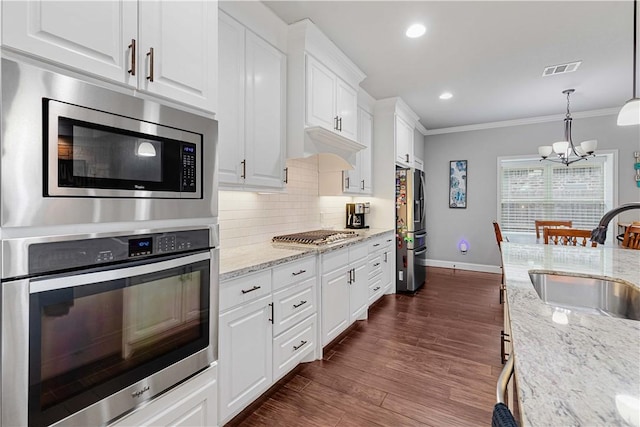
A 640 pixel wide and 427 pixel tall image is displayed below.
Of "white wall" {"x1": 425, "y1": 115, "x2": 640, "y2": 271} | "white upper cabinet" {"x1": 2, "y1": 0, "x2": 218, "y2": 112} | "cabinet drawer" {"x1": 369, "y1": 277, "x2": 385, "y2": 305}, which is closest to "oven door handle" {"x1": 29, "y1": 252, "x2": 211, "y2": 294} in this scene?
"white upper cabinet" {"x1": 2, "y1": 0, "x2": 218, "y2": 112}

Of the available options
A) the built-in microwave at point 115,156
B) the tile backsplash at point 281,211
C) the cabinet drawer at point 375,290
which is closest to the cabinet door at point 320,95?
the tile backsplash at point 281,211

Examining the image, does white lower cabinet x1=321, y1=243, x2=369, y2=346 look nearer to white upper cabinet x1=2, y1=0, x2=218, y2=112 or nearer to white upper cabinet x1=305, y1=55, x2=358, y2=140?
white upper cabinet x1=305, y1=55, x2=358, y2=140

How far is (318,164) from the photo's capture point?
3516 mm

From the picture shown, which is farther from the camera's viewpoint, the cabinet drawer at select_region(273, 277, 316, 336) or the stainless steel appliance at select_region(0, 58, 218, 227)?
the cabinet drawer at select_region(273, 277, 316, 336)

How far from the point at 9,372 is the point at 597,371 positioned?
1426 mm

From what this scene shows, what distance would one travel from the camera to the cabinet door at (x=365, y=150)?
4074 millimetres

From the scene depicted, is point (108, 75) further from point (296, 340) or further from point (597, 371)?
point (296, 340)

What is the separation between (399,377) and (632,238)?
248cm

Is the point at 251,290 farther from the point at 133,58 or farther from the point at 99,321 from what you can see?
the point at 133,58

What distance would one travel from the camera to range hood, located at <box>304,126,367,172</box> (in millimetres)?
2615

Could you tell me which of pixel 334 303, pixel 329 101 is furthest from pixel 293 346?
pixel 329 101

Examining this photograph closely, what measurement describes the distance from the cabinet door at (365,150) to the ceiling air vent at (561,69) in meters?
2.06

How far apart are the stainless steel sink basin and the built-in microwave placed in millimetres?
1730

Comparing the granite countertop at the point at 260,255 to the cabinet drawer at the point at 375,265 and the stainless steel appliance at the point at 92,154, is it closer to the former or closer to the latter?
the stainless steel appliance at the point at 92,154
